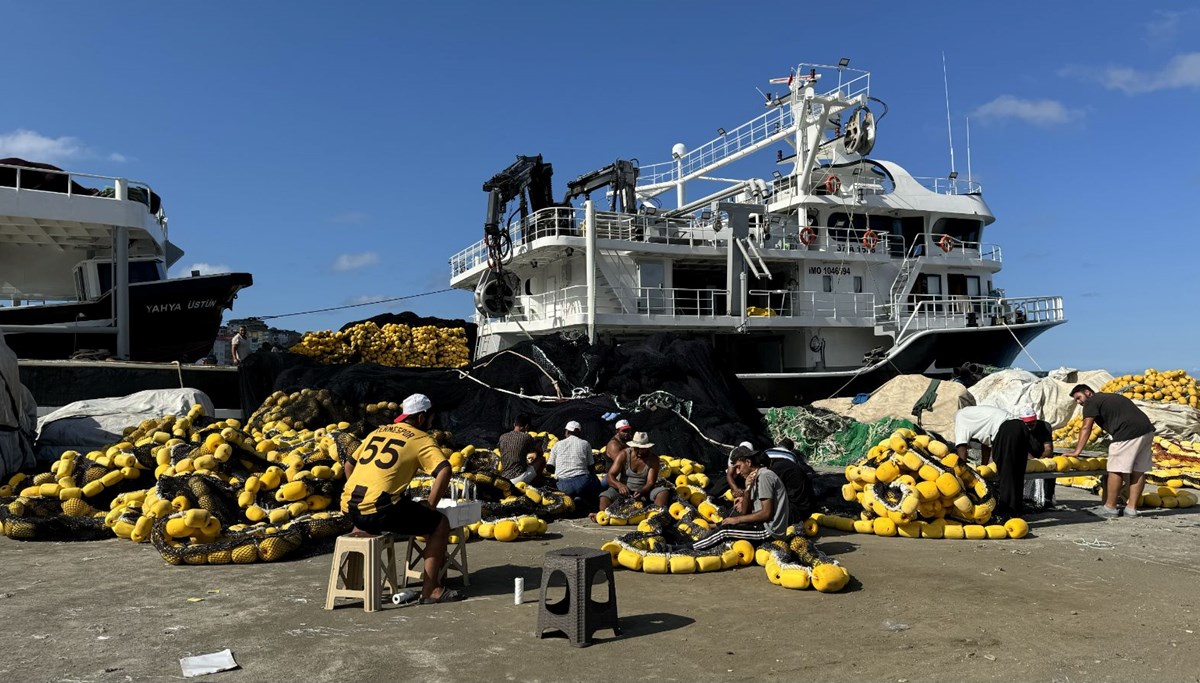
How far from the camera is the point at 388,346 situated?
1983cm

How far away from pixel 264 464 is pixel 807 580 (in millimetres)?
6265

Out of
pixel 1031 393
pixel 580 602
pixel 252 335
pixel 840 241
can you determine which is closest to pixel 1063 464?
pixel 580 602

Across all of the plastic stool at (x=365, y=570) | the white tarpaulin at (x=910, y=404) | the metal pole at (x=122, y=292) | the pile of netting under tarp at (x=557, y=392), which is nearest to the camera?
the plastic stool at (x=365, y=570)

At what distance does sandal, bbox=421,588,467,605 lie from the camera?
5496 millimetres

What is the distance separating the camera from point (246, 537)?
6828 mm

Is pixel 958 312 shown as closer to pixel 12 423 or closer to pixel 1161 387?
pixel 1161 387

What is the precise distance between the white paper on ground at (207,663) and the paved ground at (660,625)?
0.07 meters

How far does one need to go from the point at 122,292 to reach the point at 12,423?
6.46 meters

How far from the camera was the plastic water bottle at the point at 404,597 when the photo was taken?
5410mm

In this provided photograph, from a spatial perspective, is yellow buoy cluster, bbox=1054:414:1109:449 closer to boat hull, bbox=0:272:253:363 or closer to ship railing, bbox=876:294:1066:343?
ship railing, bbox=876:294:1066:343

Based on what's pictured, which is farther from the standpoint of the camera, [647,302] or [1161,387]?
[647,302]

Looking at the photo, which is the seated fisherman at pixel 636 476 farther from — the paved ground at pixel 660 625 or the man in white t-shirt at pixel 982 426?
the man in white t-shirt at pixel 982 426

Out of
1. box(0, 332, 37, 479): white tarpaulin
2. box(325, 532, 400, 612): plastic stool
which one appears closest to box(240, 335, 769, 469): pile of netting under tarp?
box(0, 332, 37, 479): white tarpaulin

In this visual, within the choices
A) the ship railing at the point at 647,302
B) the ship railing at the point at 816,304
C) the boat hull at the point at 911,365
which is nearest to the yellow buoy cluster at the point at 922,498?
the boat hull at the point at 911,365
